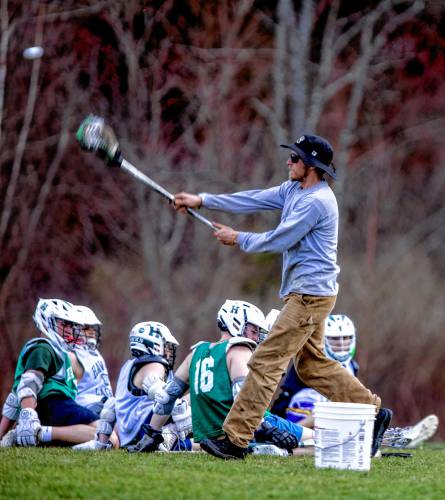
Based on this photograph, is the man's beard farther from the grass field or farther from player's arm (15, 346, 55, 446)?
player's arm (15, 346, 55, 446)

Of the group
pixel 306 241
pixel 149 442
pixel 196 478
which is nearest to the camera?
pixel 196 478

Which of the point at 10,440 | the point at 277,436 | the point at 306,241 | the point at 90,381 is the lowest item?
the point at 10,440

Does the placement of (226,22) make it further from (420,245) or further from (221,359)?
(221,359)

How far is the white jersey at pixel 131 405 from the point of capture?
33.5ft

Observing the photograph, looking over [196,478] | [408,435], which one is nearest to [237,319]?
[408,435]

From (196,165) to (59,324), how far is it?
7.03 m

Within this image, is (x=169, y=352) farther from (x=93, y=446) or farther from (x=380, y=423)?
(x=380, y=423)

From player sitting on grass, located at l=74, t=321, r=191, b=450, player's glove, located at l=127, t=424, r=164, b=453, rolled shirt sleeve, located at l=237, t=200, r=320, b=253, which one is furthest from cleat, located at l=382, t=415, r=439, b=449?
rolled shirt sleeve, located at l=237, t=200, r=320, b=253

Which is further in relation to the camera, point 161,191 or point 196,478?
point 161,191

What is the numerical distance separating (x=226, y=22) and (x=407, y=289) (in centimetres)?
453

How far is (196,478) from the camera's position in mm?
7414

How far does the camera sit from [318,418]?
8.15 metres

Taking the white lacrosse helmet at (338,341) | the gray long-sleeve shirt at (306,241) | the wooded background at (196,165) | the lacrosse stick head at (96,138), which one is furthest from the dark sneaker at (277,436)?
the wooded background at (196,165)

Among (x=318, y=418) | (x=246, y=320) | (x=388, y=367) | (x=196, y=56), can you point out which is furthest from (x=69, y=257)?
(x=318, y=418)
